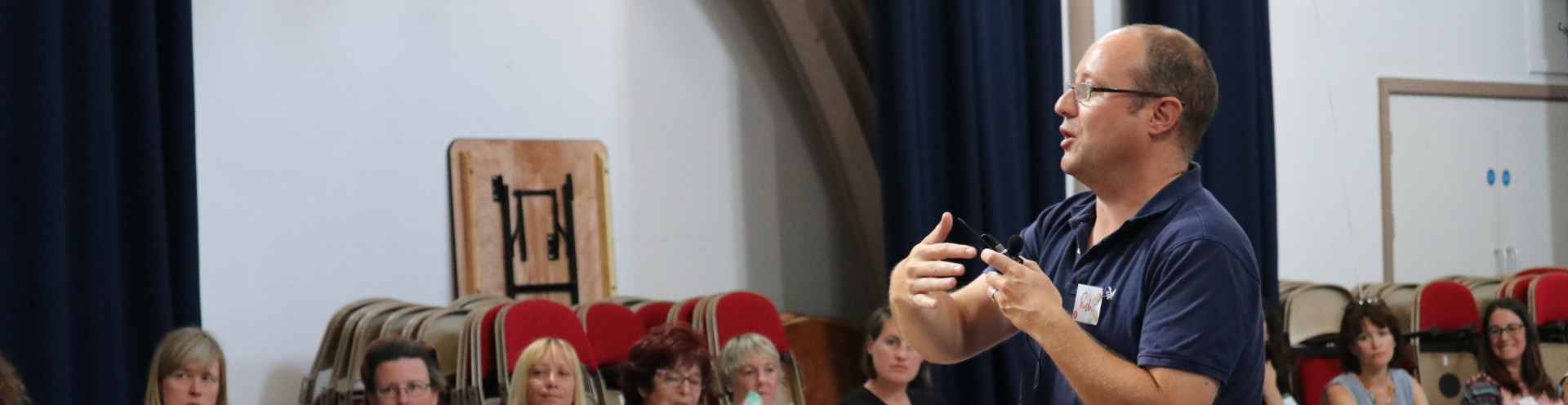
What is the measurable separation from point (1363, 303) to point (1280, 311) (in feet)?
1.69

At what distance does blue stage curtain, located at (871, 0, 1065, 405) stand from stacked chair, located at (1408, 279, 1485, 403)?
1816 millimetres

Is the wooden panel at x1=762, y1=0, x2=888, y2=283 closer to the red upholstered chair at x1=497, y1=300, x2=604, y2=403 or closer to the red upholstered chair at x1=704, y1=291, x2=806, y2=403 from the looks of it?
the red upholstered chair at x1=704, y1=291, x2=806, y2=403

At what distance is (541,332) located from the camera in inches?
157

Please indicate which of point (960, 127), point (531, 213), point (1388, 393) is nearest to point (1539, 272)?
point (1388, 393)

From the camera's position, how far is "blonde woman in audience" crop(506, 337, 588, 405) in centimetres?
383

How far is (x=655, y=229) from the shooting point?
216 inches

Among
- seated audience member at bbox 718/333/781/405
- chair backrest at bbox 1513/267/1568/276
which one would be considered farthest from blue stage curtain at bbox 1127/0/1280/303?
seated audience member at bbox 718/333/781/405

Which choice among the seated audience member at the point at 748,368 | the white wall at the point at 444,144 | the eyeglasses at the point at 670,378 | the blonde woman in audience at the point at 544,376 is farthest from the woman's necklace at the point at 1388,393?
the blonde woman in audience at the point at 544,376

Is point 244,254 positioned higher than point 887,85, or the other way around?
point 887,85

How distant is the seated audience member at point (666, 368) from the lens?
4164mm

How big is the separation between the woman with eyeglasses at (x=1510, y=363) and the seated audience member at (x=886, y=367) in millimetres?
2566

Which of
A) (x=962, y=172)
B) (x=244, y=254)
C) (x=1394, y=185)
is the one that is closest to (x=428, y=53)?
(x=244, y=254)

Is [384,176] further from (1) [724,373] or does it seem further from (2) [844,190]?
(2) [844,190]

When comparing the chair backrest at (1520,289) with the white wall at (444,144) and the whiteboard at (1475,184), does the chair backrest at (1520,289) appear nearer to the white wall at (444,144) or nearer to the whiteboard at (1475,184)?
the whiteboard at (1475,184)
